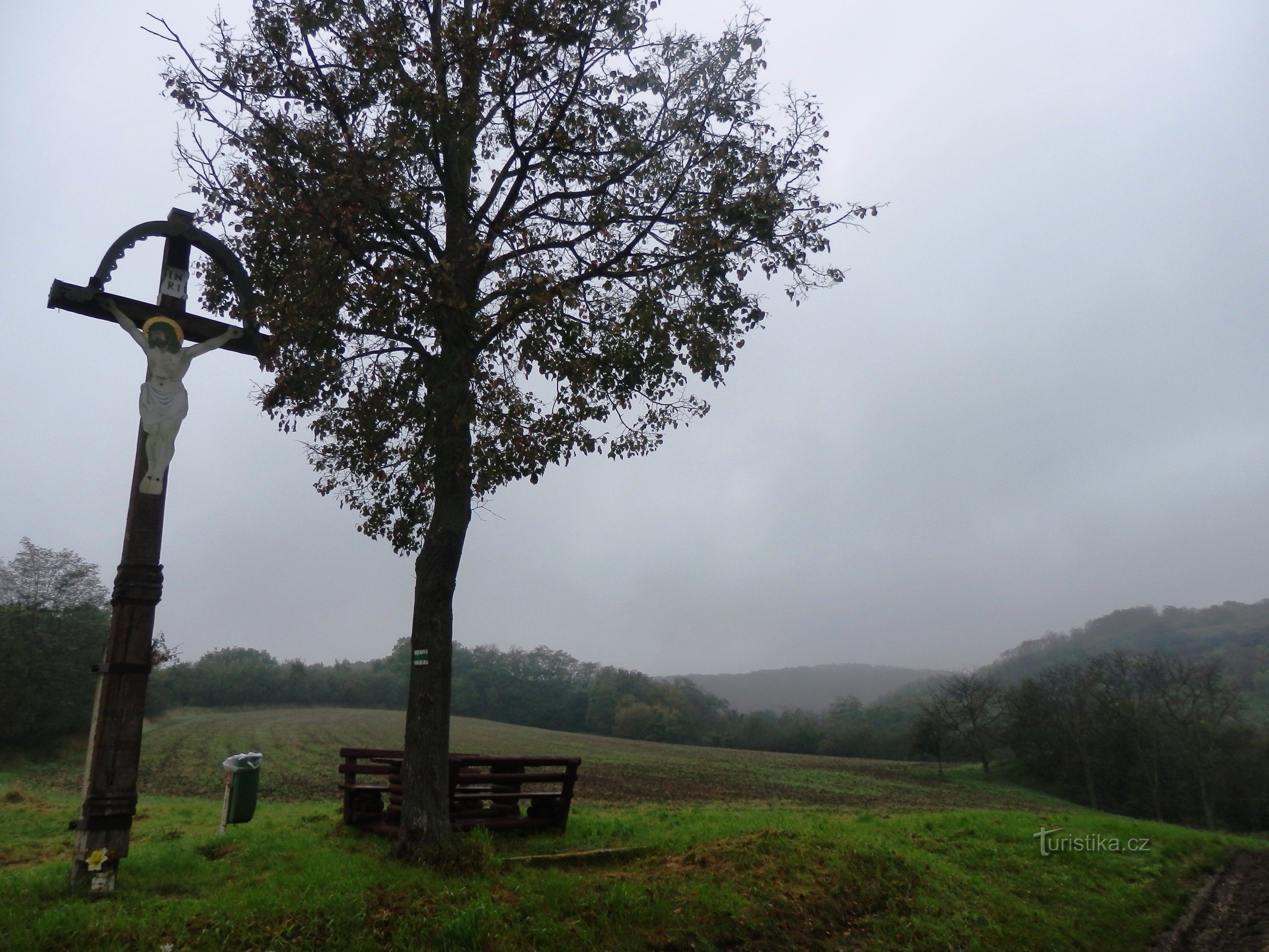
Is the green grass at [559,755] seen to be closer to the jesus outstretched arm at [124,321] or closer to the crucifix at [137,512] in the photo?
the crucifix at [137,512]

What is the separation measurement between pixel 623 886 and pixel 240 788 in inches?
229

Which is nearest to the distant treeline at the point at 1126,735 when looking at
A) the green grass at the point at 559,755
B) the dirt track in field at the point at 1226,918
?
the green grass at the point at 559,755

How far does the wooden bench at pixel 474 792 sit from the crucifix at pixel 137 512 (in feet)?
8.63

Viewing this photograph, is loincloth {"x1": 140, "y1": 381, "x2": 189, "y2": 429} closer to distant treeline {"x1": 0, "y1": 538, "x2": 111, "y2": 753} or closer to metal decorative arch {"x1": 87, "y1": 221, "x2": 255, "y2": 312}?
metal decorative arch {"x1": 87, "y1": 221, "x2": 255, "y2": 312}

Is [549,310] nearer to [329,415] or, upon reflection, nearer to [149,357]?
[329,415]

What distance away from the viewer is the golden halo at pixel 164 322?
7.39 m

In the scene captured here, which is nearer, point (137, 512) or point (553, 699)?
point (137, 512)

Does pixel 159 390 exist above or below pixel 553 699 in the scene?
above

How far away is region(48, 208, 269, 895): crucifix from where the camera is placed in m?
6.61

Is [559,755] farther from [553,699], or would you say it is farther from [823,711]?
[823,711]

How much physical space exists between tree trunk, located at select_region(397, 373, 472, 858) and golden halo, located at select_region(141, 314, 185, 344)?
2.54 metres
